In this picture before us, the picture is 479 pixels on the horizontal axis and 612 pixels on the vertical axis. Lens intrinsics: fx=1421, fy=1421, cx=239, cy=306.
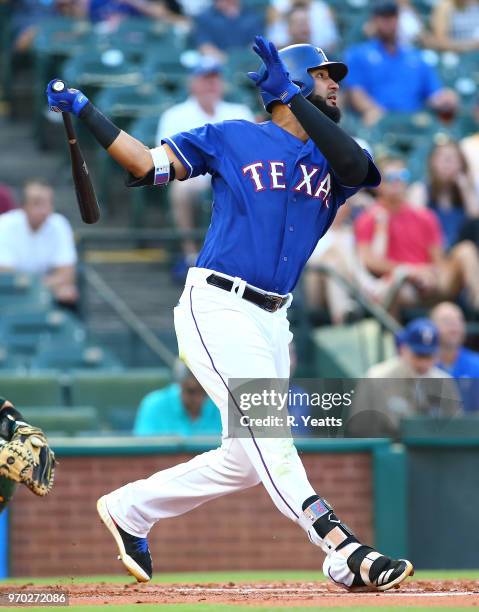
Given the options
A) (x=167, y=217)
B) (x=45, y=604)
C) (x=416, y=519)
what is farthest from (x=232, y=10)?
(x=45, y=604)

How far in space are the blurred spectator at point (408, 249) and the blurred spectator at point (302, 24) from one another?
237 centimetres

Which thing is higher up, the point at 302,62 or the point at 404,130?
the point at 404,130

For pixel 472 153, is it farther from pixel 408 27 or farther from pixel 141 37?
pixel 141 37

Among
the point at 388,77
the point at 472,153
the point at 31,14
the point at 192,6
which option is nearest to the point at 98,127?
the point at 472,153

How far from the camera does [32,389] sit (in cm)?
819

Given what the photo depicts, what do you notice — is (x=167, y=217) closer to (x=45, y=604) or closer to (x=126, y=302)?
(x=126, y=302)

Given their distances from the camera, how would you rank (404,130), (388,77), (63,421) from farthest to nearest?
(388,77) < (404,130) < (63,421)

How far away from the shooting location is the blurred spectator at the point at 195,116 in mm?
9977

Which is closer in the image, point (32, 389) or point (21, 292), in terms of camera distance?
point (32, 389)

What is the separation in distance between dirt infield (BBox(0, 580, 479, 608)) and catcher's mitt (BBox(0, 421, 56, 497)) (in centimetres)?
43

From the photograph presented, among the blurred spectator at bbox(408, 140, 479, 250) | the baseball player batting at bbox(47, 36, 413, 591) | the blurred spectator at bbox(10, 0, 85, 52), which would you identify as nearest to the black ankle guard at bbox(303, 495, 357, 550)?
the baseball player batting at bbox(47, 36, 413, 591)

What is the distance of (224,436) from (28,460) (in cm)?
70

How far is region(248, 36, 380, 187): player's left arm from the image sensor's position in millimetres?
4855

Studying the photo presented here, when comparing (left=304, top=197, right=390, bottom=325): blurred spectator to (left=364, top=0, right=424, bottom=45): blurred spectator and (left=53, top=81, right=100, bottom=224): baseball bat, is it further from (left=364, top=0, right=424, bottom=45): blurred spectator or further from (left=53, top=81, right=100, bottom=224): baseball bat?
(left=53, top=81, right=100, bottom=224): baseball bat
